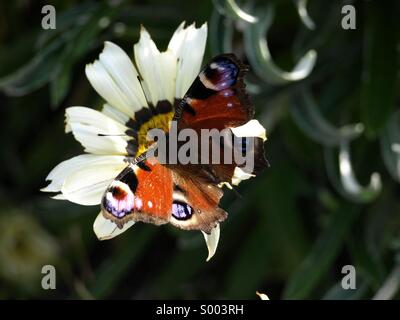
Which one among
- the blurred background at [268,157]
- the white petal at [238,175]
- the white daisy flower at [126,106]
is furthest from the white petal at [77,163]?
the blurred background at [268,157]

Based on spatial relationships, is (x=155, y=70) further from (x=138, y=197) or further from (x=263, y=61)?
(x=263, y=61)

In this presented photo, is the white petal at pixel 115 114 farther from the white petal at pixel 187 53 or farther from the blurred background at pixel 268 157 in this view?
the blurred background at pixel 268 157

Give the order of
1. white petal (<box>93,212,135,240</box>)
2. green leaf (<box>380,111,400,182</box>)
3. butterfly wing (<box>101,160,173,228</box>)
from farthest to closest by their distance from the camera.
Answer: green leaf (<box>380,111,400,182</box>) → white petal (<box>93,212,135,240</box>) → butterfly wing (<box>101,160,173,228</box>)

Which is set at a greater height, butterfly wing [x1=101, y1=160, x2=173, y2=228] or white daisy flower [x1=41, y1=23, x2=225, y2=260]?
white daisy flower [x1=41, y1=23, x2=225, y2=260]

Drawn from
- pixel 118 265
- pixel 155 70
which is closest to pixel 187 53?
pixel 155 70

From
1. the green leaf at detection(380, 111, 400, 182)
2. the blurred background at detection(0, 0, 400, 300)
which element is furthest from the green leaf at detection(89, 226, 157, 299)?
the green leaf at detection(380, 111, 400, 182)

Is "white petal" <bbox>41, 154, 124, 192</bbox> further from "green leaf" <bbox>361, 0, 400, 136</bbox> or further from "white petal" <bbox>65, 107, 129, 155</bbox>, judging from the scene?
"green leaf" <bbox>361, 0, 400, 136</bbox>
